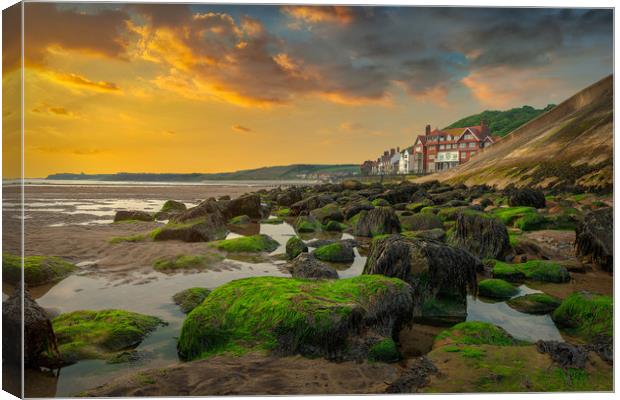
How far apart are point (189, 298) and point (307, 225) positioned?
32.6 feet

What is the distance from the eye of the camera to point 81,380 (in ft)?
13.9

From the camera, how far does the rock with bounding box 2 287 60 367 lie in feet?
13.1

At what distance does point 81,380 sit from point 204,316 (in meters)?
1.40

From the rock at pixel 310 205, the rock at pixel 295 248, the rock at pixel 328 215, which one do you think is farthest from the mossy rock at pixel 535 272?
the rock at pixel 310 205

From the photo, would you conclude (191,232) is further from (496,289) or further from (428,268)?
(496,289)

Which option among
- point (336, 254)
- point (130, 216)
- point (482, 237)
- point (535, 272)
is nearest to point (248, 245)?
point (336, 254)

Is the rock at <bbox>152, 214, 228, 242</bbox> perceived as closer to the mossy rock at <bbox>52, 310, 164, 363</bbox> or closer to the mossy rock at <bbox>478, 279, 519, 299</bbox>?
the mossy rock at <bbox>52, 310, 164, 363</bbox>

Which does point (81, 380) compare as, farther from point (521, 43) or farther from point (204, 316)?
point (521, 43)

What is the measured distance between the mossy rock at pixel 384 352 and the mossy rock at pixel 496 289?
348 cm

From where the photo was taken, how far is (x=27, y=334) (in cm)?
423

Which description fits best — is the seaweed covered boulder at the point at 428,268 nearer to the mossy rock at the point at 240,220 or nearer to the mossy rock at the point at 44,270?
the mossy rock at the point at 44,270

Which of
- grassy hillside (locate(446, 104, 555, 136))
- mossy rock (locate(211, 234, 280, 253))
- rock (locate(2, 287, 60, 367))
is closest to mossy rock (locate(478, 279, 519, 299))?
grassy hillside (locate(446, 104, 555, 136))

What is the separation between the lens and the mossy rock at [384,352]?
4.48 metres

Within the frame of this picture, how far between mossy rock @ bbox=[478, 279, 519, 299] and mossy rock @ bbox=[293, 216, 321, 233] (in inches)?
371
